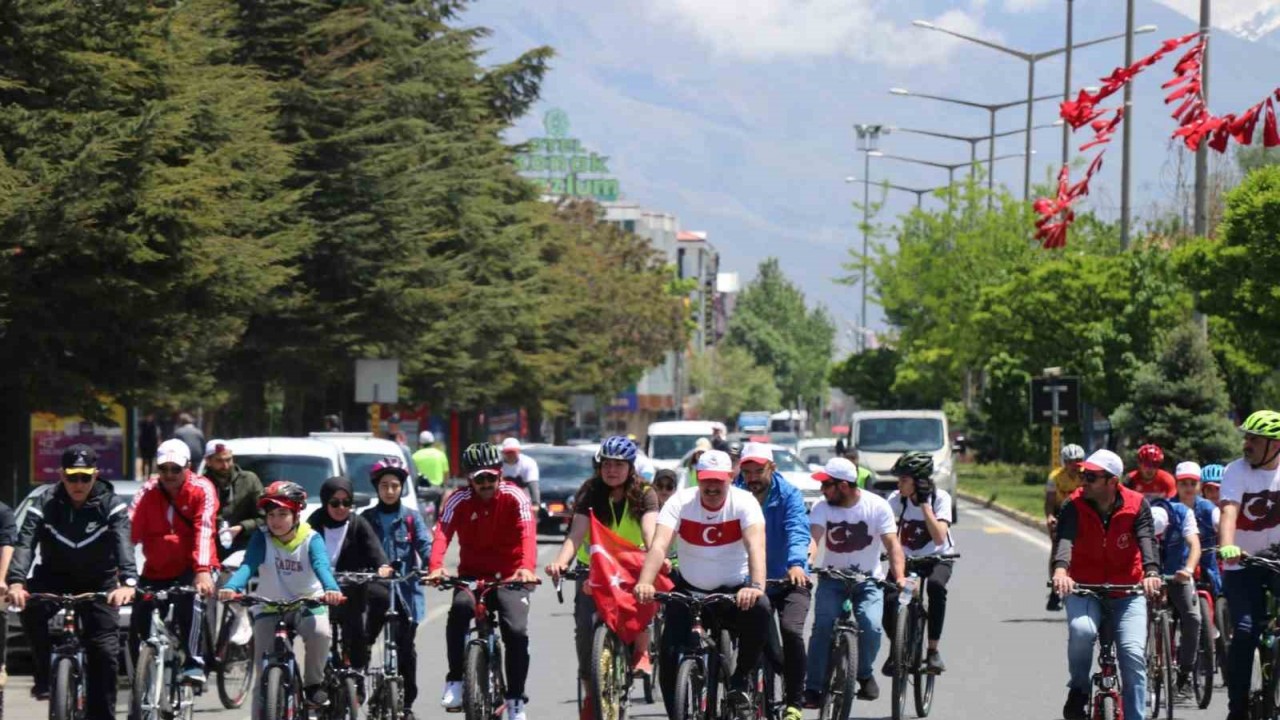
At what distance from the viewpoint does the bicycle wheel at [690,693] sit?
1158 centimetres

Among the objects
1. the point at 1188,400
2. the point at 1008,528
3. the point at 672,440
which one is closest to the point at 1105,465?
the point at 1188,400

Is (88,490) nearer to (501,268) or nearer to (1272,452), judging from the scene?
(1272,452)

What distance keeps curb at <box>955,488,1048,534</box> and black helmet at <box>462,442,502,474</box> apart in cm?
2808

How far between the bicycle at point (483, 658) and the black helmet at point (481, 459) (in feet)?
2.03

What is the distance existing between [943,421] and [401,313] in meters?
11.0

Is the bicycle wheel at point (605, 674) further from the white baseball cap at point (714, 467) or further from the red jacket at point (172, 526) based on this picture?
the red jacket at point (172, 526)

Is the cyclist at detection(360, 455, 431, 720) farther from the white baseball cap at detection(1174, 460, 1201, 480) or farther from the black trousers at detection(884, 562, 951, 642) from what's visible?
the white baseball cap at detection(1174, 460, 1201, 480)

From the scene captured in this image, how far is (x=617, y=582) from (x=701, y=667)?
119 centimetres

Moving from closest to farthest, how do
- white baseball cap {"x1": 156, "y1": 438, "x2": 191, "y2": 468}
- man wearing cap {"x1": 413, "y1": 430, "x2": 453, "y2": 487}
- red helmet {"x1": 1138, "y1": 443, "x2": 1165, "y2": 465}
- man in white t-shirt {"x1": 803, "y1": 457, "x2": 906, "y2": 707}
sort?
white baseball cap {"x1": 156, "y1": 438, "x2": 191, "y2": 468}
man in white t-shirt {"x1": 803, "y1": 457, "x2": 906, "y2": 707}
red helmet {"x1": 1138, "y1": 443, "x2": 1165, "y2": 465}
man wearing cap {"x1": 413, "y1": 430, "x2": 453, "y2": 487}

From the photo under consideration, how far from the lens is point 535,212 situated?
66.4 meters

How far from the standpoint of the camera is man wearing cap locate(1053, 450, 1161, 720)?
38.9ft

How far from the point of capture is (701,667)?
1184 centimetres

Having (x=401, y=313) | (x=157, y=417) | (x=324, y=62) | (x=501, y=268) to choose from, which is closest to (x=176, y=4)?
(x=324, y=62)

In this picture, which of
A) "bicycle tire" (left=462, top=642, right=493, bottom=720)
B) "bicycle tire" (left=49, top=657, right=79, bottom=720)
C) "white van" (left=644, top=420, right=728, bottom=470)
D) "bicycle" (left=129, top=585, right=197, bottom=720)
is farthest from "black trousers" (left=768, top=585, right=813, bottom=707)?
"white van" (left=644, top=420, right=728, bottom=470)
